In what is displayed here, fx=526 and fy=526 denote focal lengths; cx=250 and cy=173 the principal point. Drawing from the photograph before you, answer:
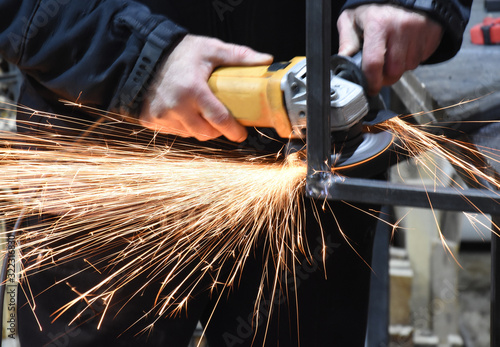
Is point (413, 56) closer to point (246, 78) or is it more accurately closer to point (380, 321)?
point (246, 78)

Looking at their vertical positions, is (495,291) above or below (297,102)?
below

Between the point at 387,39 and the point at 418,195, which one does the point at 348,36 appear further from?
the point at 418,195

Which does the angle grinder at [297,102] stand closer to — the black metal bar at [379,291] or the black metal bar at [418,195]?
the black metal bar at [418,195]

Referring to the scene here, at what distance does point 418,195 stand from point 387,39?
435 millimetres

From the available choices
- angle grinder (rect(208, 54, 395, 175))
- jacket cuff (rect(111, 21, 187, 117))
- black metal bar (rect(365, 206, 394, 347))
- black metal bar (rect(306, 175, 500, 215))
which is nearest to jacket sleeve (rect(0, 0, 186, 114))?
jacket cuff (rect(111, 21, 187, 117))

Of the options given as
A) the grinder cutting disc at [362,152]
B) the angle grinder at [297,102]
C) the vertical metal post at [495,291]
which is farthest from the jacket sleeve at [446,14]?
the vertical metal post at [495,291]

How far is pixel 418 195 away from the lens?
2.92ft

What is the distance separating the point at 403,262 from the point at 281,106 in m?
2.50

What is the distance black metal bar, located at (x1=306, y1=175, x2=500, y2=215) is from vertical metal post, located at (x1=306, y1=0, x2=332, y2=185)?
0.14ft

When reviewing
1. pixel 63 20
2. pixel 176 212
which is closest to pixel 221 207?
pixel 176 212

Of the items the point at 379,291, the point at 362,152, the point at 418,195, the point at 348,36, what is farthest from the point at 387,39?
the point at 379,291

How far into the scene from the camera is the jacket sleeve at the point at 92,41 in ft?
3.61

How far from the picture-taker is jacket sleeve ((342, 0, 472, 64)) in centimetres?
115

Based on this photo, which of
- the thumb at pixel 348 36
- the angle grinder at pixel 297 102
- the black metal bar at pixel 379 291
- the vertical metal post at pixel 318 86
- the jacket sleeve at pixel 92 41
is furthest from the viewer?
the black metal bar at pixel 379 291
